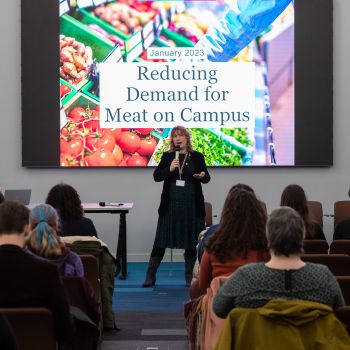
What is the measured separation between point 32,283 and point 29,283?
0.5 inches

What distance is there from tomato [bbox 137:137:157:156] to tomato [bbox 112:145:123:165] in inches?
8.5

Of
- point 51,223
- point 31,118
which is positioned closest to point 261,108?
point 31,118

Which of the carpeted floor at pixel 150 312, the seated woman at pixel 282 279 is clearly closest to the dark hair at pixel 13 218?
the seated woman at pixel 282 279

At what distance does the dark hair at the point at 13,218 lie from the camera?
3.42m

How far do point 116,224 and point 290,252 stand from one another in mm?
7050

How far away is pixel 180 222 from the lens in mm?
7836

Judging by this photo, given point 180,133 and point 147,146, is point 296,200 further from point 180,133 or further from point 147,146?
point 147,146

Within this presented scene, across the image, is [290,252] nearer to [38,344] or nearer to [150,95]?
[38,344]

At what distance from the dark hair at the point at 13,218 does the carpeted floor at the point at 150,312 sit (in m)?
2.23

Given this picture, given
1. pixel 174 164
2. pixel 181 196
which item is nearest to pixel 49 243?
pixel 174 164

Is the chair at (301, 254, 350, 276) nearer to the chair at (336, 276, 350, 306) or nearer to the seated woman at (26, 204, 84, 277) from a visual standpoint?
the chair at (336, 276, 350, 306)

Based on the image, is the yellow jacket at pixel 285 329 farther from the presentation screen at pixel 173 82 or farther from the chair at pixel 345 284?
the presentation screen at pixel 173 82

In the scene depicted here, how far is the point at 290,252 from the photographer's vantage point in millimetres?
3105

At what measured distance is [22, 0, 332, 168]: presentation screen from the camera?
32.0 ft
